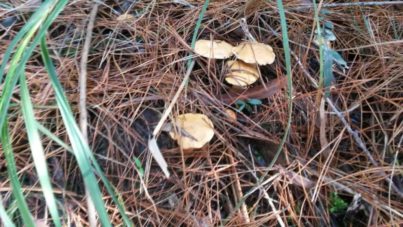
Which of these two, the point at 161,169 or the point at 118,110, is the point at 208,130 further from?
the point at 118,110

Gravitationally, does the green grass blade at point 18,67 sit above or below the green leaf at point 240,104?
above

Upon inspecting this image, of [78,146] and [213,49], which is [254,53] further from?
[78,146]

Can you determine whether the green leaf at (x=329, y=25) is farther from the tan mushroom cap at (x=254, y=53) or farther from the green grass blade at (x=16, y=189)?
the green grass blade at (x=16, y=189)

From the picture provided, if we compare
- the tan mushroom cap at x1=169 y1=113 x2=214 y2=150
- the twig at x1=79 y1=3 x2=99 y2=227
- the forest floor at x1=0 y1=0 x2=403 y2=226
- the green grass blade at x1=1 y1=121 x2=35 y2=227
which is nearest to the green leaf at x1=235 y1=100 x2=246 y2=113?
the forest floor at x1=0 y1=0 x2=403 y2=226

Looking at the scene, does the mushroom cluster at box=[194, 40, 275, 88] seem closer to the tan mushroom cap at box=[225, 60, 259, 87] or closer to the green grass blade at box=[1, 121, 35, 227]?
the tan mushroom cap at box=[225, 60, 259, 87]

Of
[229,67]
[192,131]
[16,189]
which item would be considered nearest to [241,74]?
[229,67]

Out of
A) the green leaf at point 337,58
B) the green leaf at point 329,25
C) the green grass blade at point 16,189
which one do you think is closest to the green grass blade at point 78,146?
the green grass blade at point 16,189

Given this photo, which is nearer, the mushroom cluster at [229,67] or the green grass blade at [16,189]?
the green grass blade at [16,189]

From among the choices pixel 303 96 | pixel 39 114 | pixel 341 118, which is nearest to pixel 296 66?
pixel 303 96
